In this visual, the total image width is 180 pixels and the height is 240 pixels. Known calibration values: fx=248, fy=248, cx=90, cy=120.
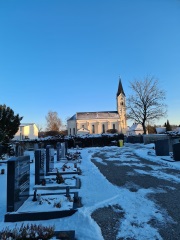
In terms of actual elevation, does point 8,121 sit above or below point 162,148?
above

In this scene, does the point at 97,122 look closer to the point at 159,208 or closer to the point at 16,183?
the point at 159,208

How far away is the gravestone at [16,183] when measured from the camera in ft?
17.5

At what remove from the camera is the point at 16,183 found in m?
5.52

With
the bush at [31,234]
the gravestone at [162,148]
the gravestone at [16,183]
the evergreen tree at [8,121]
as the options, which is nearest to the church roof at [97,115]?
the evergreen tree at [8,121]

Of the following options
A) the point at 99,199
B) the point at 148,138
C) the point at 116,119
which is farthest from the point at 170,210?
the point at 116,119

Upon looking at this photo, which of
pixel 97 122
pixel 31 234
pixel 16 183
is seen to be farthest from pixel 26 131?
pixel 31 234

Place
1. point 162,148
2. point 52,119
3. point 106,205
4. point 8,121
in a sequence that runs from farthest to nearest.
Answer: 1. point 52,119
2. point 8,121
3. point 162,148
4. point 106,205

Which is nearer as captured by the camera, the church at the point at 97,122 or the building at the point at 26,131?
the building at the point at 26,131

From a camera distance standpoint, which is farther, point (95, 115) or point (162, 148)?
point (95, 115)

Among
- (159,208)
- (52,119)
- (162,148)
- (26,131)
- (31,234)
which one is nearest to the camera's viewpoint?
(31,234)

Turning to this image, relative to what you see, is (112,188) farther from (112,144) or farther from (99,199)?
(112,144)

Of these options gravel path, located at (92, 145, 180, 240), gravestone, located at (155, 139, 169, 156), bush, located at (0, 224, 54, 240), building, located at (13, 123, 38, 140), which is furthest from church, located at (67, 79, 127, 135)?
bush, located at (0, 224, 54, 240)

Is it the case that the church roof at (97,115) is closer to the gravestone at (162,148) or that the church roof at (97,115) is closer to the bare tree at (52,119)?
the bare tree at (52,119)

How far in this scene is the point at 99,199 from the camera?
6742 mm
